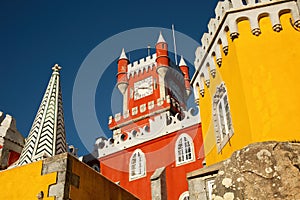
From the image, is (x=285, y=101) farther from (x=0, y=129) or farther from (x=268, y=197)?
(x=0, y=129)

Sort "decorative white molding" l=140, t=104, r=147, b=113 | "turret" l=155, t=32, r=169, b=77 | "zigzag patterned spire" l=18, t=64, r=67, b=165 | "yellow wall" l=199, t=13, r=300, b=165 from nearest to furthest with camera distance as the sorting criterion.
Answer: "yellow wall" l=199, t=13, r=300, b=165
"zigzag patterned spire" l=18, t=64, r=67, b=165
"decorative white molding" l=140, t=104, r=147, b=113
"turret" l=155, t=32, r=169, b=77

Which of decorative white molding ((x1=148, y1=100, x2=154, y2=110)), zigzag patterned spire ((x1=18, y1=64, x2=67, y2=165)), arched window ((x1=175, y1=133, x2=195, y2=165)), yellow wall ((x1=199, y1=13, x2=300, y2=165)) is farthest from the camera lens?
decorative white molding ((x1=148, y1=100, x2=154, y2=110))

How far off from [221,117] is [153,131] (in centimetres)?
1248

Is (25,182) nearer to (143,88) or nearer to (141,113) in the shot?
(141,113)

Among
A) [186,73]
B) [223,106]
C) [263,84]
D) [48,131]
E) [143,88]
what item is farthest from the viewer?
[186,73]

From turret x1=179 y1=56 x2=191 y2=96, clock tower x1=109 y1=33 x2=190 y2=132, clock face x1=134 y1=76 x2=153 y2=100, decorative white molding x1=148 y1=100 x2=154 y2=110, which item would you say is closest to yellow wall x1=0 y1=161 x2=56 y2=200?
clock tower x1=109 y1=33 x2=190 y2=132

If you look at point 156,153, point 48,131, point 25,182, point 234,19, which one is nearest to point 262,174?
point 25,182

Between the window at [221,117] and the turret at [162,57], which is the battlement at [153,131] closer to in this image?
the window at [221,117]

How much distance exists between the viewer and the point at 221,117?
1067 centimetres

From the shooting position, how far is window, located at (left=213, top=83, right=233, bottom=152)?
1014 centimetres

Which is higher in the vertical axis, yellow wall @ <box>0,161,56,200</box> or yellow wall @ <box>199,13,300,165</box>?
yellow wall @ <box>199,13,300,165</box>

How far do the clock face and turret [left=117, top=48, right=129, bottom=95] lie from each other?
1.25 metres

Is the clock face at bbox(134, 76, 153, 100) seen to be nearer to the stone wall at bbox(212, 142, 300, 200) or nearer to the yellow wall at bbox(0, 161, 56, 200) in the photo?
the yellow wall at bbox(0, 161, 56, 200)

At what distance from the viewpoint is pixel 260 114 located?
8.88m
